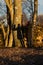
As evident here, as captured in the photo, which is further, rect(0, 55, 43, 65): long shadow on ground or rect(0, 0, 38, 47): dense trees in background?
rect(0, 0, 38, 47): dense trees in background

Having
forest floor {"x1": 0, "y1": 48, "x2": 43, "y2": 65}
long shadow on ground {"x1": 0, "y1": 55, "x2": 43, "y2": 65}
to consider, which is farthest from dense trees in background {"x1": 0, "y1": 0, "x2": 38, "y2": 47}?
long shadow on ground {"x1": 0, "y1": 55, "x2": 43, "y2": 65}

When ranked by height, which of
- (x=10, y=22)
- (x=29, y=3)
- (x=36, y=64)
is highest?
(x=29, y=3)

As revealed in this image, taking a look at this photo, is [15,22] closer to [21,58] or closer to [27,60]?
[21,58]

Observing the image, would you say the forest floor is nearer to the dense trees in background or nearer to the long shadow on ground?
the long shadow on ground

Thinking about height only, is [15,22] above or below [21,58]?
above

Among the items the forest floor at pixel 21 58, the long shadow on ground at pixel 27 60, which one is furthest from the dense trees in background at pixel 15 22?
the long shadow on ground at pixel 27 60

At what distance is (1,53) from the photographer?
10.0 metres

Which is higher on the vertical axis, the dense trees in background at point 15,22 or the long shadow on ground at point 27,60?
the dense trees in background at point 15,22

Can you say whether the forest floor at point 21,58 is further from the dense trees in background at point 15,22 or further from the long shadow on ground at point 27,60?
the dense trees in background at point 15,22

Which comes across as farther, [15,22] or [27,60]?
[15,22]

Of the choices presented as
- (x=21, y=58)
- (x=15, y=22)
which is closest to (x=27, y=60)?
(x=21, y=58)

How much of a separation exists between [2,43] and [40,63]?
8373mm

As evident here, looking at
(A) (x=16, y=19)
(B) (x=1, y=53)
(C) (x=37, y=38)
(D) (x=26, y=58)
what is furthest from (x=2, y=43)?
(D) (x=26, y=58)

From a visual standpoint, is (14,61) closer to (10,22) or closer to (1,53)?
(1,53)
